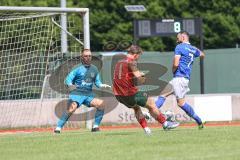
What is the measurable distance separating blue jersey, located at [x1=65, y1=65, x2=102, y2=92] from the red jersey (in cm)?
255

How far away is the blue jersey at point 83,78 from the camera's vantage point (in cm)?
1775

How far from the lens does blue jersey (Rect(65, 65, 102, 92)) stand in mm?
17750

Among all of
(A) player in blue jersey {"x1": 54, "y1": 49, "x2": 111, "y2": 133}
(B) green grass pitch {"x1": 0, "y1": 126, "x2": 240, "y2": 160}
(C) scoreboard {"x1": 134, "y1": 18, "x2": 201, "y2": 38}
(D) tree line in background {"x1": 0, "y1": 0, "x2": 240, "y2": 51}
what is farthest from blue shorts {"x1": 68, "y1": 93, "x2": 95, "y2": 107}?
(D) tree line in background {"x1": 0, "y1": 0, "x2": 240, "y2": 51}

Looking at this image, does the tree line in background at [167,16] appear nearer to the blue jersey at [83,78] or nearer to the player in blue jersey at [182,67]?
the blue jersey at [83,78]

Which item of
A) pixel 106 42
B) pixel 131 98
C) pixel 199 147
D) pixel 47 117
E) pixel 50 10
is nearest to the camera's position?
pixel 199 147

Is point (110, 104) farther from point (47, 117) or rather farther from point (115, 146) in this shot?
point (115, 146)

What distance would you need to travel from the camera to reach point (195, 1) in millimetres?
46594

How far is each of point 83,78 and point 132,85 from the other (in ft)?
9.11

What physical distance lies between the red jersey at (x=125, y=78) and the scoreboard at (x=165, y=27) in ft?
30.8

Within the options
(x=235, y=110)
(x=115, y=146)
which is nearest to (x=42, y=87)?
(x=235, y=110)

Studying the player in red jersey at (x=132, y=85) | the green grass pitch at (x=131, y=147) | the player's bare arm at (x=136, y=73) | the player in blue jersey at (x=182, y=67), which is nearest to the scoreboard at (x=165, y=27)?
the player in blue jersey at (x=182, y=67)

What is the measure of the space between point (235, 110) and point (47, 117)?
5.54 metres

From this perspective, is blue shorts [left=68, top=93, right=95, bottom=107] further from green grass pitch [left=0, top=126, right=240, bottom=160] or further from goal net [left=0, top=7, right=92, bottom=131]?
goal net [left=0, top=7, right=92, bottom=131]

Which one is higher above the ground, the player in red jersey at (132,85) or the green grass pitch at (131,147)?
the player in red jersey at (132,85)
